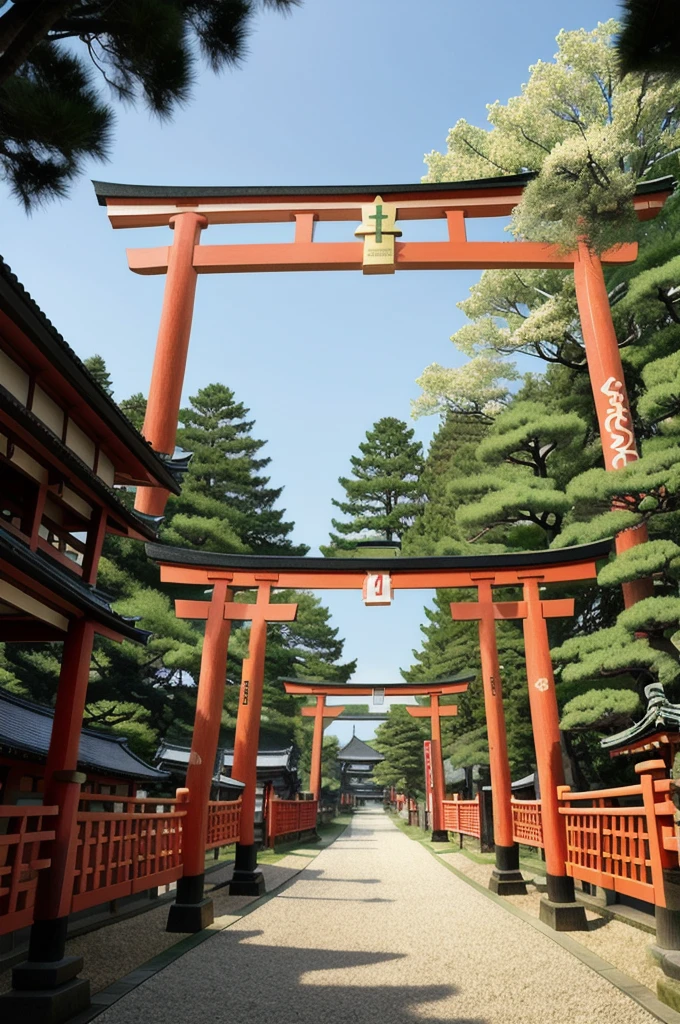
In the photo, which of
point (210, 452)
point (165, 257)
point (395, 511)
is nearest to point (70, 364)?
point (165, 257)

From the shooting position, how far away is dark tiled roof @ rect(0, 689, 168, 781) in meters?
8.30

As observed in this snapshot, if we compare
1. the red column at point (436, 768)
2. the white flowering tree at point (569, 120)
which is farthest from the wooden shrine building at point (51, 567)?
the red column at point (436, 768)

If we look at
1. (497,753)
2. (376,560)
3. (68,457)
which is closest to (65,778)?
(68,457)

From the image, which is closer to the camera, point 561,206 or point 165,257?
point 561,206

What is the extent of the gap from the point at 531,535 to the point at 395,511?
65.2ft

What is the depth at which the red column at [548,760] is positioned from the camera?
25.7ft

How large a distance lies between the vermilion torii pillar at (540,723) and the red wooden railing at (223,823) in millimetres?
4062

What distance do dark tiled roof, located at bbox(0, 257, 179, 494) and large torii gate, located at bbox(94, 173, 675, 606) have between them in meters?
2.52

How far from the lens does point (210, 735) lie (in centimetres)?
881

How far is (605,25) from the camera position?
1625 centimetres

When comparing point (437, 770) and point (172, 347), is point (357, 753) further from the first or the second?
point (172, 347)

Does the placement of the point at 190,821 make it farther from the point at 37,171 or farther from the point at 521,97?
the point at 521,97

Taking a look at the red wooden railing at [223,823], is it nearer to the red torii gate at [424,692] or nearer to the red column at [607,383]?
the red column at [607,383]

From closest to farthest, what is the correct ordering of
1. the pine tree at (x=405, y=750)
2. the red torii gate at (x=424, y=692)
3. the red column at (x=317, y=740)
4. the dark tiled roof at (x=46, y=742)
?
the dark tiled roof at (x=46, y=742), the red torii gate at (x=424, y=692), the red column at (x=317, y=740), the pine tree at (x=405, y=750)
